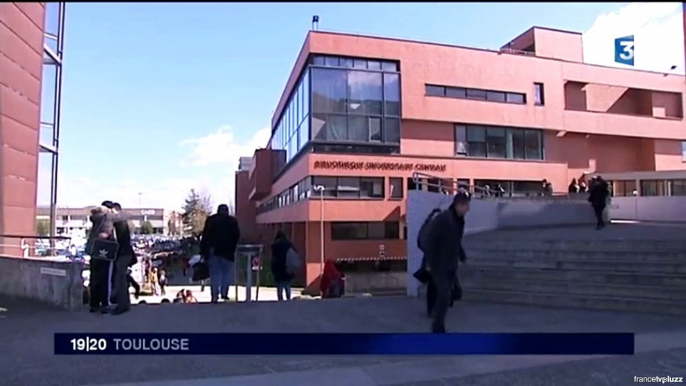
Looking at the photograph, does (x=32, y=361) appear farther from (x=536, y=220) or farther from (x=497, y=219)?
(x=536, y=220)

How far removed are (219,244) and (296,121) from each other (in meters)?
26.3

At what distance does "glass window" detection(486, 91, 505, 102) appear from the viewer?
115ft

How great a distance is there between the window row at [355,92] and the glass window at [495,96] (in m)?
6.23

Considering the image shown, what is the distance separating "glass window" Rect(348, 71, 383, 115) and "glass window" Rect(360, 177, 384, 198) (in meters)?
3.75

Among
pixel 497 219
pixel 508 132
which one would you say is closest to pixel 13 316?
pixel 497 219

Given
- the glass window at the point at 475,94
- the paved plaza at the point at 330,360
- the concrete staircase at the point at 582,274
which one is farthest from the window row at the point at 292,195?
the paved plaza at the point at 330,360

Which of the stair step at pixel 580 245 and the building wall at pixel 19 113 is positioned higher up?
the building wall at pixel 19 113

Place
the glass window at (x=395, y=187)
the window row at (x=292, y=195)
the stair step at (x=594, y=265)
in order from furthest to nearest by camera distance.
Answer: the glass window at (x=395, y=187) → the window row at (x=292, y=195) → the stair step at (x=594, y=265)

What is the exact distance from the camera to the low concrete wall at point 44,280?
30.0 ft

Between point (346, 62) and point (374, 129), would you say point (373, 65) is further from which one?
point (374, 129)

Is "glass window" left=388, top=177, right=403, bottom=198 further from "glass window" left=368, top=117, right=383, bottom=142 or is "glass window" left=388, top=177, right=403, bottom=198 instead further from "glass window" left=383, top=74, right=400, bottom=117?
"glass window" left=383, top=74, right=400, bottom=117

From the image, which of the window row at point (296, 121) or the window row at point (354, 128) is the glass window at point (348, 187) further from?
the window row at point (296, 121)

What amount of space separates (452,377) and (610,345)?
7.60 ft

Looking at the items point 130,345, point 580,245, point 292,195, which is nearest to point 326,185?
Answer: point 292,195
